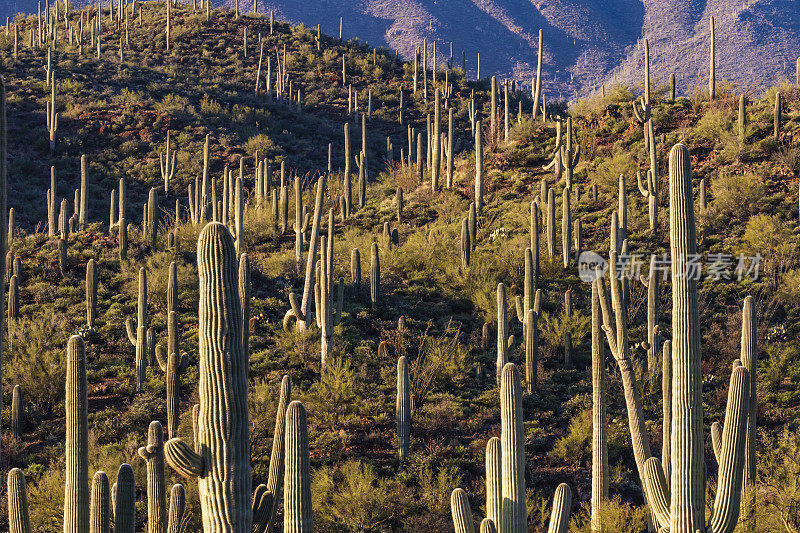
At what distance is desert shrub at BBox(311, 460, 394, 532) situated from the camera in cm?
1145

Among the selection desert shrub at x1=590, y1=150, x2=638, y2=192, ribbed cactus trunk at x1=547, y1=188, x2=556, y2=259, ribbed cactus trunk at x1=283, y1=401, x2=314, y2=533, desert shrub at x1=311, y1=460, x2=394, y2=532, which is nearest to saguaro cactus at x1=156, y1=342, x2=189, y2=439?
desert shrub at x1=311, y1=460, x2=394, y2=532

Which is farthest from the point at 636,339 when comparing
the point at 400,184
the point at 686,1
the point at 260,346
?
the point at 686,1

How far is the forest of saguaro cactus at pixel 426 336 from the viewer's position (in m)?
6.98

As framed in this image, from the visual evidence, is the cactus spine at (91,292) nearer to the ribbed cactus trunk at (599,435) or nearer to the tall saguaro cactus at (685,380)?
the ribbed cactus trunk at (599,435)

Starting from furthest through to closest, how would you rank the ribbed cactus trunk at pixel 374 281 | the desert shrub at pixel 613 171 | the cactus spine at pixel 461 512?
the desert shrub at pixel 613 171, the ribbed cactus trunk at pixel 374 281, the cactus spine at pixel 461 512

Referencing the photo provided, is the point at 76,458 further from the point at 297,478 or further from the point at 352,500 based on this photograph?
the point at 352,500

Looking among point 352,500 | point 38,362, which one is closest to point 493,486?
point 352,500

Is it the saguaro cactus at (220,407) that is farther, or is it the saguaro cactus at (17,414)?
the saguaro cactus at (17,414)

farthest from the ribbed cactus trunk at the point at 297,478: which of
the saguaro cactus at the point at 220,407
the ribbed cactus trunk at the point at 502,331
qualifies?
the ribbed cactus trunk at the point at 502,331

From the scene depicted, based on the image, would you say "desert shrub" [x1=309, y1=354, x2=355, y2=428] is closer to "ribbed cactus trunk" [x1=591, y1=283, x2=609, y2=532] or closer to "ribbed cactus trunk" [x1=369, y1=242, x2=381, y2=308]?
"ribbed cactus trunk" [x1=369, y1=242, x2=381, y2=308]

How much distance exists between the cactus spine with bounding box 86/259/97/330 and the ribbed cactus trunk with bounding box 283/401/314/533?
10.1m

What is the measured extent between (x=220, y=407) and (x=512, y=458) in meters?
3.69

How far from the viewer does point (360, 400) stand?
14.5 metres

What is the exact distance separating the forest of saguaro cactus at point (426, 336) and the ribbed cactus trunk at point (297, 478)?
2 cm
